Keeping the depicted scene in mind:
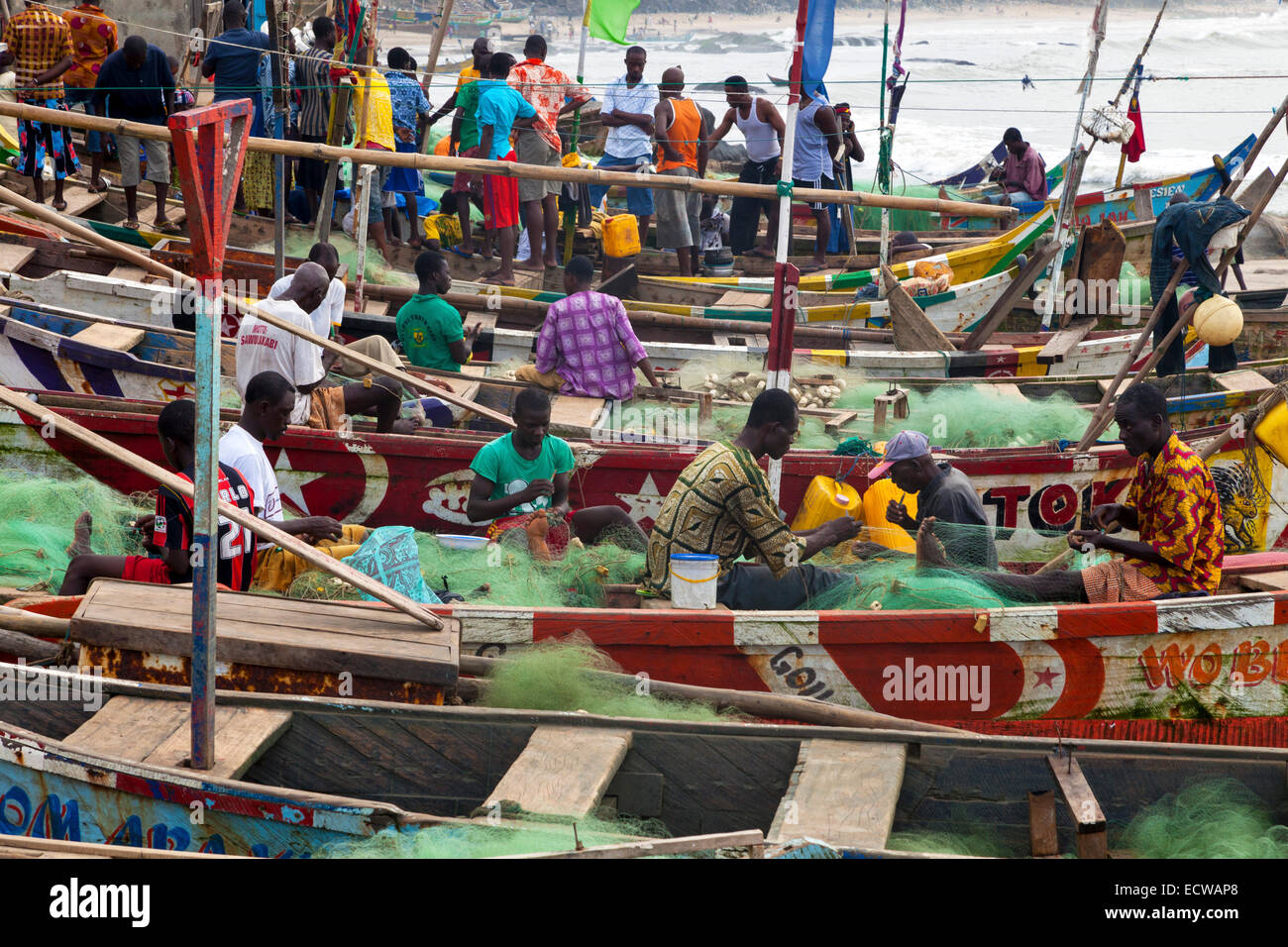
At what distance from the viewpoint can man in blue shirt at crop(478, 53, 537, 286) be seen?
1207 centimetres

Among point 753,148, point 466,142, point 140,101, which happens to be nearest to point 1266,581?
point 466,142

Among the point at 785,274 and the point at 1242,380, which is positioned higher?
the point at 785,274

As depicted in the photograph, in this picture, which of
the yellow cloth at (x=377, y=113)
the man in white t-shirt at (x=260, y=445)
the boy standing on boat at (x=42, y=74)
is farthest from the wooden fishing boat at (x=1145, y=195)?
the man in white t-shirt at (x=260, y=445)

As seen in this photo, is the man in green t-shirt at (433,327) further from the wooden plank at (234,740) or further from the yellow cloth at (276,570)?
the wooden plank at (234,740)

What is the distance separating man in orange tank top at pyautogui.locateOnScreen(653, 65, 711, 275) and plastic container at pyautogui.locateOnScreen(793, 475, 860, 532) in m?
6.70

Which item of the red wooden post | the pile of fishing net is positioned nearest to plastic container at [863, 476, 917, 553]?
the red wooden post

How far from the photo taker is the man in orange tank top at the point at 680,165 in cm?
1352

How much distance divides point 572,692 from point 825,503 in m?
2.49

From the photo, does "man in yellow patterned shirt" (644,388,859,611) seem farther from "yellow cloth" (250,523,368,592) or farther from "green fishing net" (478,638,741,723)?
"yellow cloth" (250,523,368,592)

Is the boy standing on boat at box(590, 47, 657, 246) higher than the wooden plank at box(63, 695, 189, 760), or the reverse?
the boy standing on boat at box(590, 47, 657, 246)

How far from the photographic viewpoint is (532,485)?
22.4 feet

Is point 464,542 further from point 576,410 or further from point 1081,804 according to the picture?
point 1081,804

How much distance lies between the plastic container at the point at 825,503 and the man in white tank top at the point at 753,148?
294 inches
